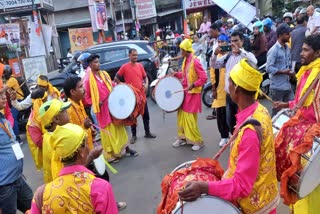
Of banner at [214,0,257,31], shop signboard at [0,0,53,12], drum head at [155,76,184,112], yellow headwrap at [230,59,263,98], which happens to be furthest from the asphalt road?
shop signboard at [0,0,53,12]

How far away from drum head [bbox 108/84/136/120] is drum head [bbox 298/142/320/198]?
135 inches

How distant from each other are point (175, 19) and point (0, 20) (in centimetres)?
1621

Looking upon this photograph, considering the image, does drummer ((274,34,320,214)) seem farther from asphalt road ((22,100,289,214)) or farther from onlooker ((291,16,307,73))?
onlooker ((291,16,307,73))

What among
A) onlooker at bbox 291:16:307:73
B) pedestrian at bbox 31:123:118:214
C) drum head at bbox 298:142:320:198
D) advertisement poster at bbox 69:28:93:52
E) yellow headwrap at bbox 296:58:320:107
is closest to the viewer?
pedestrian at bbox 31:123:118:214

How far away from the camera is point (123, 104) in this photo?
550cm

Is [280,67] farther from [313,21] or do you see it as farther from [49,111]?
[313,21]

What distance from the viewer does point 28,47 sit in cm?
1526

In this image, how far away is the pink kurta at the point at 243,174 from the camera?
1.87 m

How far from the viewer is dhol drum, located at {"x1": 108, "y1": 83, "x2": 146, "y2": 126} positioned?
5426 mm

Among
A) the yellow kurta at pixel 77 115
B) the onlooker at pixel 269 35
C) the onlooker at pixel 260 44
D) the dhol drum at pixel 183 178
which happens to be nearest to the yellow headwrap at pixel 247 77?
the dhol drum at pixel 183 178

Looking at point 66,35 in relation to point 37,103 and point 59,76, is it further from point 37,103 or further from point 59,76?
point 37,103

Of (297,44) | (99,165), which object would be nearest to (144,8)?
(297,44)

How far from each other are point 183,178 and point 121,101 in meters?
3.51

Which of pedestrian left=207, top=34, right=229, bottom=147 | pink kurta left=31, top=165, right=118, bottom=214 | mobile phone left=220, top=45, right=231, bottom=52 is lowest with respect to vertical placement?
pedestrian left=207, top=34, right=229, bottom=147
